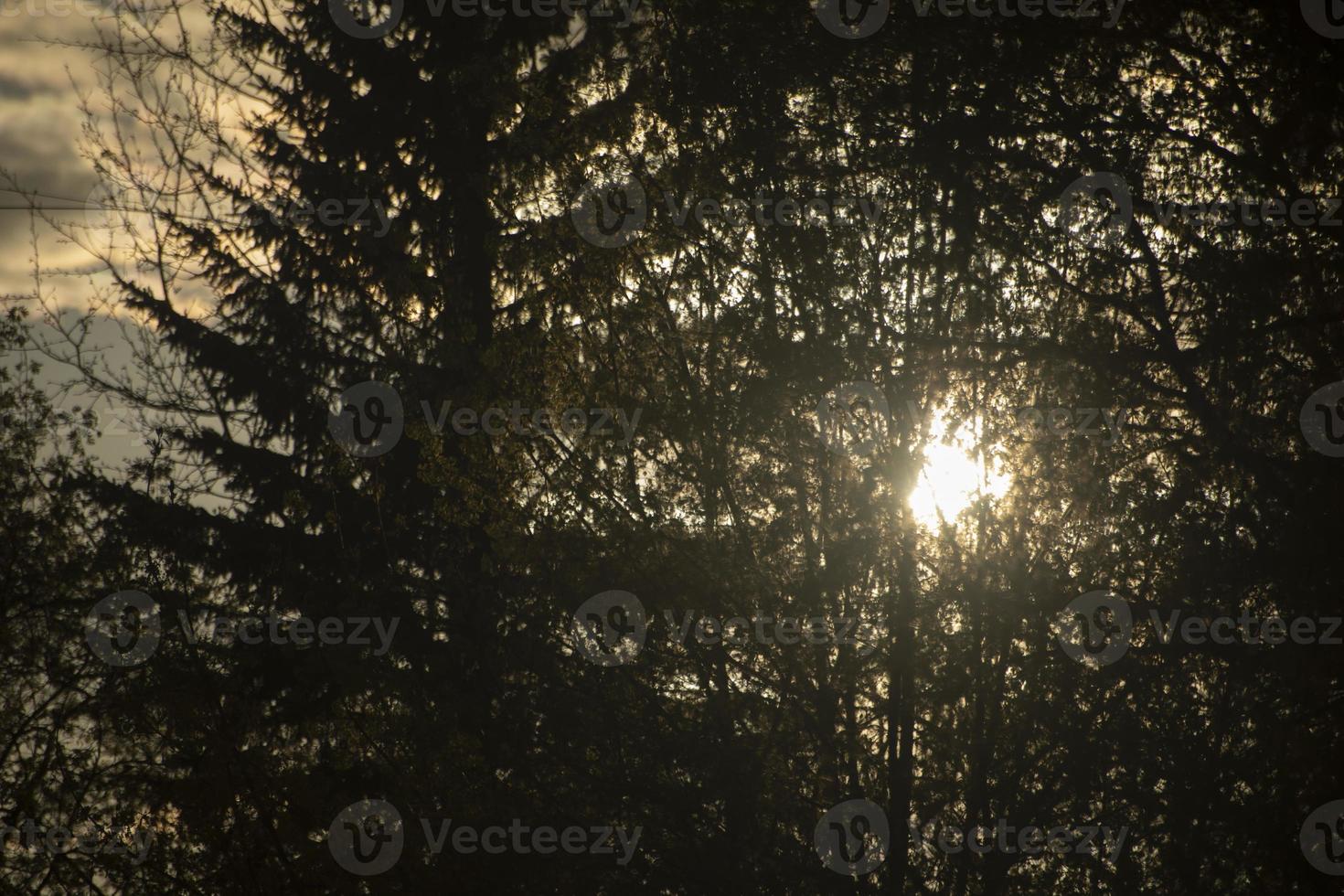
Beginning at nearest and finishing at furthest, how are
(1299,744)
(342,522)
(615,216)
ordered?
(1299,744)
(615,216)
(342,522)

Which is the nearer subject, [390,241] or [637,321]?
[637,321]

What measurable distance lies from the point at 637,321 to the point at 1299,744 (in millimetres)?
5128

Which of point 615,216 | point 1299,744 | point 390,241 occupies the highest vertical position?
point 390,241

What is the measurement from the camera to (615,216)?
826 cm

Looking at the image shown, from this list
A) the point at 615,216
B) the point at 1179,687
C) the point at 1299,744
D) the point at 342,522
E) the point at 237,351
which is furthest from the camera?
the point at 237,351

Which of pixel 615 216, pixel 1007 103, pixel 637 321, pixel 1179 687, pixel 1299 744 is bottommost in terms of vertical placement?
pixel 1299 744

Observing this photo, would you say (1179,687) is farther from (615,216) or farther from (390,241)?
(390,241)

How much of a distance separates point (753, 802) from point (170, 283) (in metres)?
10.0

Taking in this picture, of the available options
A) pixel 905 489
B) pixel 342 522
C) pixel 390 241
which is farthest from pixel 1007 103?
pixel 342 522

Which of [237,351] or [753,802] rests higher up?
[237,351]

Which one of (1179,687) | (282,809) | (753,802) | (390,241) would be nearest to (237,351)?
(390,241)

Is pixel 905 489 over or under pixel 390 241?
under

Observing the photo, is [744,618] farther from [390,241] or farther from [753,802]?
[390,241]

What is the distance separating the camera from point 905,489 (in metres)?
8.18
